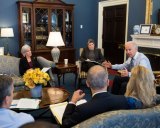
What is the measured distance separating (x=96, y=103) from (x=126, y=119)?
0.31 meters

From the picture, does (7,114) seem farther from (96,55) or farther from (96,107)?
(96,55)

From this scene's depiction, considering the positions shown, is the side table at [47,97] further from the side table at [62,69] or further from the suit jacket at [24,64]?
the side table at [62,69]

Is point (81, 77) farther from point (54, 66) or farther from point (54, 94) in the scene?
point (54, 94)

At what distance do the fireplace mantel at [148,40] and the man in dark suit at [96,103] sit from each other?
383 centimetres

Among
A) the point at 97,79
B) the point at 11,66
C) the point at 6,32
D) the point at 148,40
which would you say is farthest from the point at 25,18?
the point at 97,79

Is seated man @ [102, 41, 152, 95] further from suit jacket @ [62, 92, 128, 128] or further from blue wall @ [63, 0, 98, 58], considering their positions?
blue wall @ [63, 0, 98, 58]

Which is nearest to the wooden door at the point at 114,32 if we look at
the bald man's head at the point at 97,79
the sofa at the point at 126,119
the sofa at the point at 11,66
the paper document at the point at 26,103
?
the sofa at the point at 11,66

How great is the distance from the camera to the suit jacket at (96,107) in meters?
1.64

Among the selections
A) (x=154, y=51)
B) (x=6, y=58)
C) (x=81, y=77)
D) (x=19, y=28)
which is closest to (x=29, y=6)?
(x=19, y=28)

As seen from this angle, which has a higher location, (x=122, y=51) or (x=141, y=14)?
(x=141, y=14)

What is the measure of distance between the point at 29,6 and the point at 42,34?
89 centimetres

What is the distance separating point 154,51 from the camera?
5.54 m

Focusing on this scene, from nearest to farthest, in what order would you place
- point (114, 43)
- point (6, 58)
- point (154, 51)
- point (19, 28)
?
point (6, 58)
point (154, 51)
point (19, 28)
point (114, 43)

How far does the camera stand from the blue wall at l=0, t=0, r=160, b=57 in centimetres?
614
